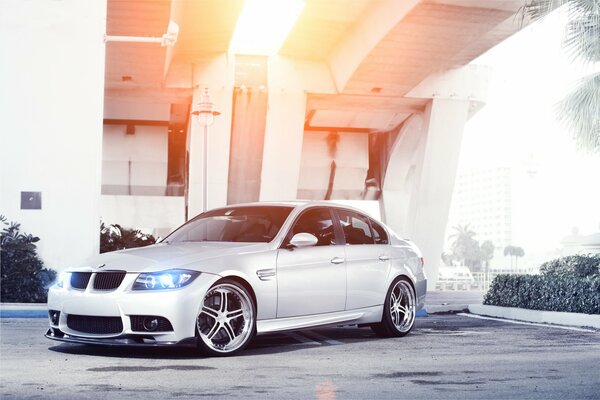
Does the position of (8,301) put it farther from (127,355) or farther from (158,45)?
(158,45)

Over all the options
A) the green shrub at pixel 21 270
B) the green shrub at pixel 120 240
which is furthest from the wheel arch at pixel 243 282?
the green shrub at pixel 120 240

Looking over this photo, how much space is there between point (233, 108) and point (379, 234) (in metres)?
22.5

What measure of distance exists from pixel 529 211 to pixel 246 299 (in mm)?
197934

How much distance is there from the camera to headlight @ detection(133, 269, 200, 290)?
7.22m

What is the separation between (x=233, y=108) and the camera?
31703mm

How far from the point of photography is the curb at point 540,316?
37.9ft

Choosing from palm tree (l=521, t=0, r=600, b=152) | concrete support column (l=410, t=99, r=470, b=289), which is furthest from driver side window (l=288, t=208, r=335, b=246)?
concrete support column (l=410, t=99, r=470, b=289)

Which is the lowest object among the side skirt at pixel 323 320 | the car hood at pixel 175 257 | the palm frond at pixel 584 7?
the side skirt at pixel 323 320

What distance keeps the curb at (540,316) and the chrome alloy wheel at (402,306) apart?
3113mm

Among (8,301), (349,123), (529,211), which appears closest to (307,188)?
(349,123)

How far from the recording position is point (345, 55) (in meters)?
27.8

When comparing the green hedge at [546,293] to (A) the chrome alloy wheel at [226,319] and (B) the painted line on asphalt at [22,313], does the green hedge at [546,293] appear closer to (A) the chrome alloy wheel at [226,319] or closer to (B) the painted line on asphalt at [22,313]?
(A) the chrome alloy wheel at [226,319]

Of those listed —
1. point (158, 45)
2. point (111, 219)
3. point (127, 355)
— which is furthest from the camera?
point (111, 219)

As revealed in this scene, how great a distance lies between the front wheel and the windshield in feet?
5.45
